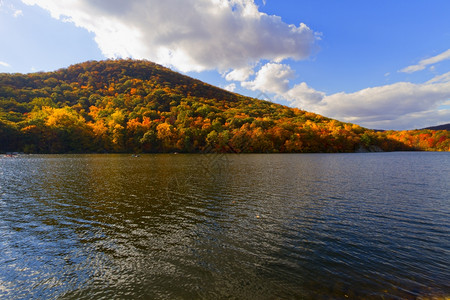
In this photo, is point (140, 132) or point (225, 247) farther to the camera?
point (140, 132)

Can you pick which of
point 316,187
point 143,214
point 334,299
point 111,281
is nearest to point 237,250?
point 334,299

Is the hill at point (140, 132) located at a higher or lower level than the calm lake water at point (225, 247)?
higher

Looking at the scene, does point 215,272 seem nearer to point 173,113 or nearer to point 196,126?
point 196,126

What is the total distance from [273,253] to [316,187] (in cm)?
2409

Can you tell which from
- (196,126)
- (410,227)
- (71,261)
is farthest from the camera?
(196,126)

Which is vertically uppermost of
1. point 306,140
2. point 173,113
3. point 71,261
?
point 173,113

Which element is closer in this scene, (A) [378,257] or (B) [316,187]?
(A) [378,257]

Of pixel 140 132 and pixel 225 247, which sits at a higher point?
pixel 140 132

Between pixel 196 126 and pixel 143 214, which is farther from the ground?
pixel 196 126

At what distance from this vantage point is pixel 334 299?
9.99m

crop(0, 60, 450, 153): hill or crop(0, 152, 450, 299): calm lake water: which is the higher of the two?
crop(0, 60, 450, 153): hill

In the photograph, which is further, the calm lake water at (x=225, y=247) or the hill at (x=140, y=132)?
the hill at (x=140, y=132)

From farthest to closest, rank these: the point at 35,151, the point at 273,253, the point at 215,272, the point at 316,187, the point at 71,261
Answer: the point at 35,151
the point at 316,187
the point at 273,253
the point at 71,261
the point at 215,272

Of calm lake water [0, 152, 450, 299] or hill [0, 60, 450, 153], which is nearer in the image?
calm lake water [0, 152, 450, 299]
